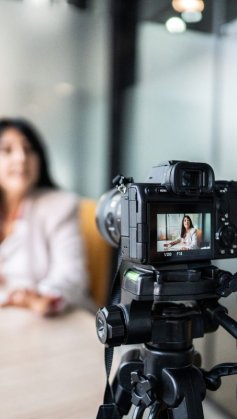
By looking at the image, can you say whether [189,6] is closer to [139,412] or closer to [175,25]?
Result: [175,25]

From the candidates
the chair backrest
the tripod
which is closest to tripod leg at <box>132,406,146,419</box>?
the tripod

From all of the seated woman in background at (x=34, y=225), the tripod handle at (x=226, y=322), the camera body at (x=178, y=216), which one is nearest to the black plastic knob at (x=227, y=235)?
the camera body at (x=178, y=216)

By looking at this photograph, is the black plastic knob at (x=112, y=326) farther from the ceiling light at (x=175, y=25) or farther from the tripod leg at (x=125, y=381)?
the ceiling light at (x=175, y=25)

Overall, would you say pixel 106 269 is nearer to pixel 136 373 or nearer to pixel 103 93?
pixel 103 93

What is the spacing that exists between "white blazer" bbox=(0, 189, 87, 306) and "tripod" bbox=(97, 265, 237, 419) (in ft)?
2.92

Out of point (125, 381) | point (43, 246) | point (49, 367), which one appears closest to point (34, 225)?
point (43, 246)

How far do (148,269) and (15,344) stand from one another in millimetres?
563

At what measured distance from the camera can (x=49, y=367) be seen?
869mm

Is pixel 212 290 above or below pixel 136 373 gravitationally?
above

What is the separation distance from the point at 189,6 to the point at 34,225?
93 centimetres

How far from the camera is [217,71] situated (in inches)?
37.5

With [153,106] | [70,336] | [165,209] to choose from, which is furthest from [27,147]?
[165,209]

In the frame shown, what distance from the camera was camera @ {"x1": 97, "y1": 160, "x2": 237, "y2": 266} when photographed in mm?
529

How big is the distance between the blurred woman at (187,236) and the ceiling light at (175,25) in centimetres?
60
